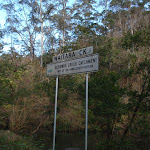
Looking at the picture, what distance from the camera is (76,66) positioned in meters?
5.09

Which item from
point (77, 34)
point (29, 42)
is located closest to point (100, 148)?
point (77, 34)

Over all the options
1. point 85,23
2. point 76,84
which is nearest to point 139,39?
point 76,84

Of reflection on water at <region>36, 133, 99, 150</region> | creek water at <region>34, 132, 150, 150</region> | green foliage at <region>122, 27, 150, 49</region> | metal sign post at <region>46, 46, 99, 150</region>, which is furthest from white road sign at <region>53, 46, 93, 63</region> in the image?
green foliage at <region>122, 27, 150, 49</region>

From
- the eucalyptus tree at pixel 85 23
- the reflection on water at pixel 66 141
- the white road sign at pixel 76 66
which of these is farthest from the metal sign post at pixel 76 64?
the eucalyptus tree at pixel 85 23

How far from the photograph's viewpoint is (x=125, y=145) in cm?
765

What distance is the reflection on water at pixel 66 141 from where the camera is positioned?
10.2m

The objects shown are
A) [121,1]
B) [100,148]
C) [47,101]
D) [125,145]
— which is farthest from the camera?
[121,1]

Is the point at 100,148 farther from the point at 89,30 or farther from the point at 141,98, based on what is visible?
the point at 89,30

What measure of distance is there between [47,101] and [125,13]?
84.5 ft

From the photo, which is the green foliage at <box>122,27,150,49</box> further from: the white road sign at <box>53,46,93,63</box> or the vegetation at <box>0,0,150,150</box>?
the white road sign at <box>53,46,93,63</box>

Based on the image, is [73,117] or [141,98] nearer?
[141,98]

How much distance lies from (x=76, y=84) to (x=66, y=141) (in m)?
3.24

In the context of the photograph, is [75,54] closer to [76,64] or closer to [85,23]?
[76,64]

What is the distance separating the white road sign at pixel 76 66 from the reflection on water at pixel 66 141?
483 cm
